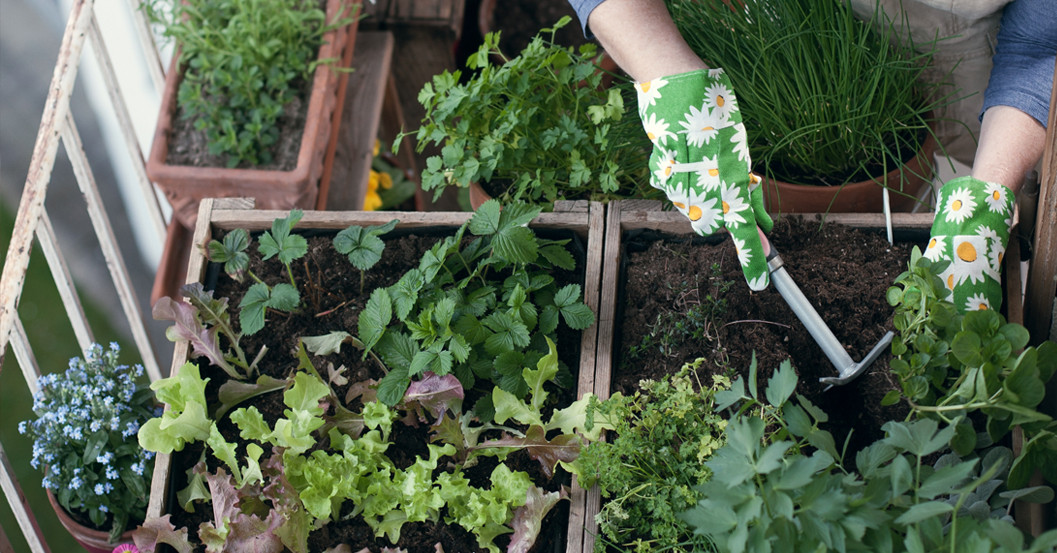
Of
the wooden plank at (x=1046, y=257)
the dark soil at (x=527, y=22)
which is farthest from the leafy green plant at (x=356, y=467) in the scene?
the dark soil at (x=527, y=22)

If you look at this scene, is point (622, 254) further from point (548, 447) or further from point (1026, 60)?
point (1026, 60)

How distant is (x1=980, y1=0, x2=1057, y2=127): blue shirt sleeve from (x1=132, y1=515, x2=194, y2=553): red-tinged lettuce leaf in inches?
50.9

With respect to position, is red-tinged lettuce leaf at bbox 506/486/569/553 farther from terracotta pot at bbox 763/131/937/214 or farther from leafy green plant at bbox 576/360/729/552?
terracotta pot at bbox 763/131/937/214

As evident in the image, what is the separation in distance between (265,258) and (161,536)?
396 millimetres

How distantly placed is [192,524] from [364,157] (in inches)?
44.9

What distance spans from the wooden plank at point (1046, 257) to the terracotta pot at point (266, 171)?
4.29ft

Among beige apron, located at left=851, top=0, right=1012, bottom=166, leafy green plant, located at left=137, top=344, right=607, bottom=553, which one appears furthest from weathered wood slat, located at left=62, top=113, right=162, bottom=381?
beige apron, located at left=851, top=0, right=1012, bottom=166

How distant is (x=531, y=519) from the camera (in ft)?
3.49

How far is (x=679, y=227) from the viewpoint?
1279 mm


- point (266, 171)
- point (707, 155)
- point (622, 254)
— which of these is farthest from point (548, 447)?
point (266, 171)

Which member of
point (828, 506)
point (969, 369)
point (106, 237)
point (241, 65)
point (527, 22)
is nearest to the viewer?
point (828, 506)

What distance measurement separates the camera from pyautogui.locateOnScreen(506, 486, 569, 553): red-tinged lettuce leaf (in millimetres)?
1056

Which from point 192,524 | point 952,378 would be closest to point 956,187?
point 952,378

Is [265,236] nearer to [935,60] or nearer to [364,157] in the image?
[364,157]
